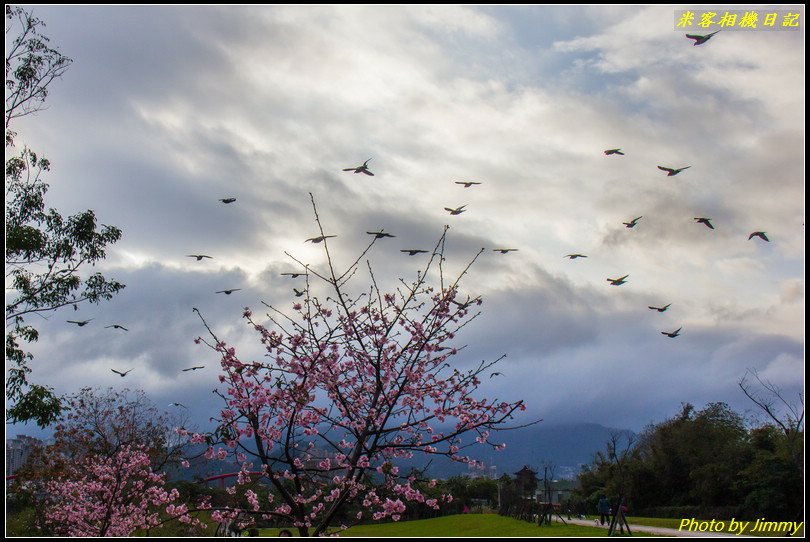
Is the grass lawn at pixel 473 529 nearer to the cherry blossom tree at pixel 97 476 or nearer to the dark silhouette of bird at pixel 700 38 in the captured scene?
the cherry blossom tree at pixel 97 476

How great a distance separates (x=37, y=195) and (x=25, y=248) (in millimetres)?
→ 1383

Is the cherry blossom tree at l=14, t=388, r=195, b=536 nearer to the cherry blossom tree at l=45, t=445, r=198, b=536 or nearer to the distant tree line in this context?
the cherry blossom tree at l=45, t=445, r=198, b=536

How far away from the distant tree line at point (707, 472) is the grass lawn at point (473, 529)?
18.0 ft

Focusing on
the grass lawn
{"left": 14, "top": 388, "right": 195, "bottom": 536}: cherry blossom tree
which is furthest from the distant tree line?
{"left": 14, "top": 388, "right": 195, "bottom": 536}: cherry blossom tree

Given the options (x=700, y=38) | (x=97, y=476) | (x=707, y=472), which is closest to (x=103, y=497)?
(x=97, y=476)

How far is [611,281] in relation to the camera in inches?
415

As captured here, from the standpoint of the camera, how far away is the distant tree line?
31.2 meters

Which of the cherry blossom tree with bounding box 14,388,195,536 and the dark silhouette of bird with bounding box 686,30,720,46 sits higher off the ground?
the dark silhouette of bird with bounding box 686,30,720,46

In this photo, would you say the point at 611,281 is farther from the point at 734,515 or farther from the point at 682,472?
the point at 682,472

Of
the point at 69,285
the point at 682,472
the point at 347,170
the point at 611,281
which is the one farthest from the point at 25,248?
the point at 682,472

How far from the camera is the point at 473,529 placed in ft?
108

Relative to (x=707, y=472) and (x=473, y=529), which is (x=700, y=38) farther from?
(x=707, y=472)

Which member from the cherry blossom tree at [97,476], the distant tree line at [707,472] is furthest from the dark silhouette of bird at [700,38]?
the distant tree line at [707,472]

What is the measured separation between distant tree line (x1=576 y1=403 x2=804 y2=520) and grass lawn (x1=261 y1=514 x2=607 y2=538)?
549 centimetres
